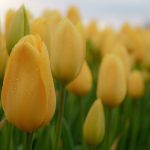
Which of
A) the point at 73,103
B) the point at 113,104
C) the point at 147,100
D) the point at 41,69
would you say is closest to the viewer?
the point at 41,69

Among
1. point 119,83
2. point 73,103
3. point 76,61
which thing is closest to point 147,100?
point 73,103

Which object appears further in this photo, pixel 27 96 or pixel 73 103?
pixel 73 103

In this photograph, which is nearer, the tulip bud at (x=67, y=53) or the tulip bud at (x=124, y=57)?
the tulip bud at (x=67, y=53)


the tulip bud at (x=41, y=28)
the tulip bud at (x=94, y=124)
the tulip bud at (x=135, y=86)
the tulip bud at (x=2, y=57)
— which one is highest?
the tulip bud at (x=41, y=28)

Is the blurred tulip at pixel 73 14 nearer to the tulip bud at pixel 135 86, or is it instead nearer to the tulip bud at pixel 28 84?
the tulip bud at pixel 135 86

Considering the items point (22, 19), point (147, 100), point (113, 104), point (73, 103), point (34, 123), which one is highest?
point (22, 19)

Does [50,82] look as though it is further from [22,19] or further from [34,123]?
[22,19]

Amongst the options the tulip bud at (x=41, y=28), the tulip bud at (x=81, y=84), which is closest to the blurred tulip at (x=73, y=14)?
the tulip bud at (x=81, y=84)

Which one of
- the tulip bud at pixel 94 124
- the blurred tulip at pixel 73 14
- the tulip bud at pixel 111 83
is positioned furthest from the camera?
the blurred tulip at pixel 73 14
